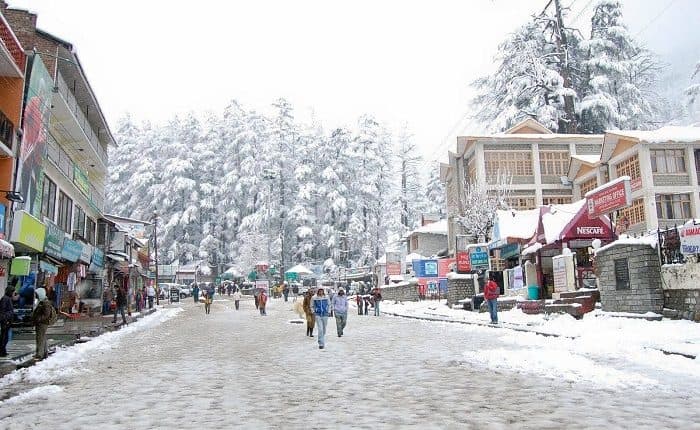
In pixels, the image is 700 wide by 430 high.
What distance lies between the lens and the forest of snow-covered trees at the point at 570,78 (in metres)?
45.4

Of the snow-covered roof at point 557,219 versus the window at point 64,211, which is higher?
the window at point 64,211

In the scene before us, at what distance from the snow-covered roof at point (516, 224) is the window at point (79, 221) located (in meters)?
20.6

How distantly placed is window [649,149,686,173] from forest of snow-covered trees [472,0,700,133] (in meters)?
13.4

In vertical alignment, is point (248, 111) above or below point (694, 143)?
above

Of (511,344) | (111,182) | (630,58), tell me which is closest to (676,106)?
(630,58)

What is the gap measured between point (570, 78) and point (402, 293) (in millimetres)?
24375

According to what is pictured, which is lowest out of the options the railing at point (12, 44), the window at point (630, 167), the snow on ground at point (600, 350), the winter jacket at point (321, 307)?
the snow on ground at point (600, 350)

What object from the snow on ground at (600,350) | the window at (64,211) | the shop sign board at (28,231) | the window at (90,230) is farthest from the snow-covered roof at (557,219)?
the window at (90,230)

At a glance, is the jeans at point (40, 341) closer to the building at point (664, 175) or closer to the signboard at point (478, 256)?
the signboard at point (478, 256)

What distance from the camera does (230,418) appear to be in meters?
6.29

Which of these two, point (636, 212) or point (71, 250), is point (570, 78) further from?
point (71, 250)

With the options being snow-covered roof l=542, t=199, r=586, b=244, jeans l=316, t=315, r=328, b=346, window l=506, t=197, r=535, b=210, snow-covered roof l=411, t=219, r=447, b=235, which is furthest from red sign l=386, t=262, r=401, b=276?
A: jeans l=316, t=315, r=328, b=346

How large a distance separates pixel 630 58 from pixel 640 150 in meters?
20.9

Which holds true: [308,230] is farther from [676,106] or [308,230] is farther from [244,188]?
[676,106]
